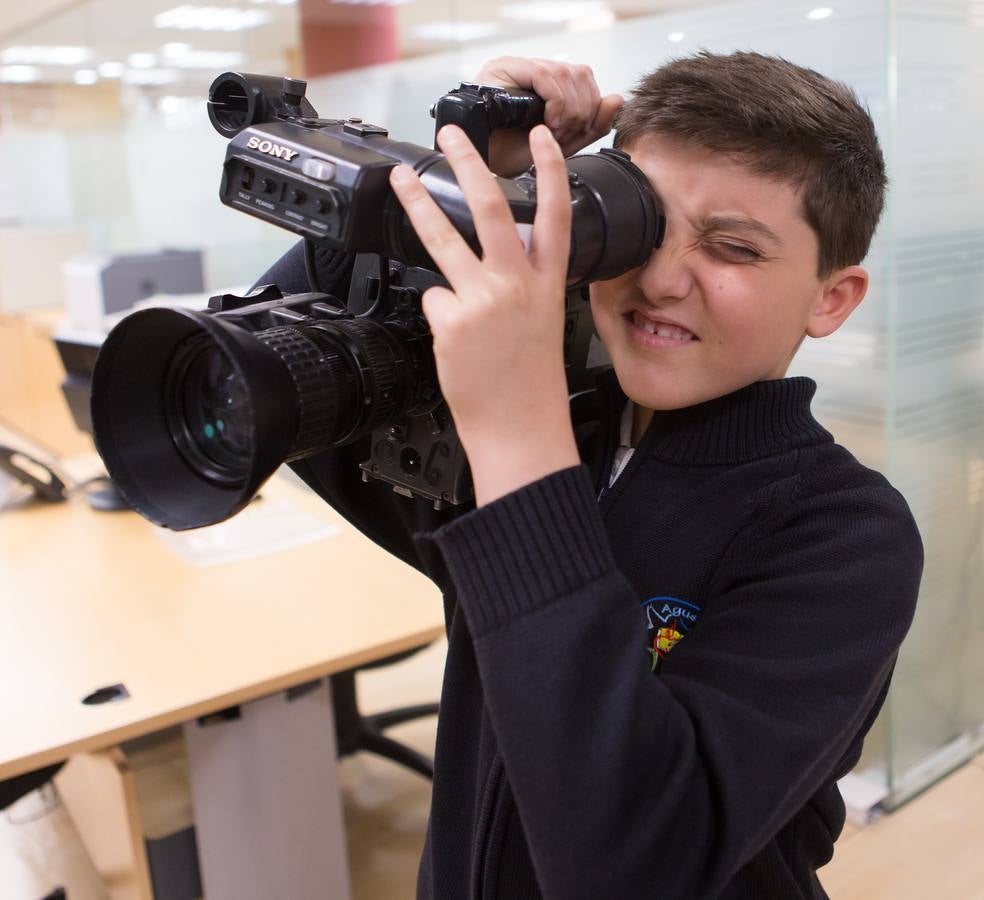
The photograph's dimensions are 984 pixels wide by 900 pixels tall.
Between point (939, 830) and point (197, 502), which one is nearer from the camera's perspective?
point (197, 502)

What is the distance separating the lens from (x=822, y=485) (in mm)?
692

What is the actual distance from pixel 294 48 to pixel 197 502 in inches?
111

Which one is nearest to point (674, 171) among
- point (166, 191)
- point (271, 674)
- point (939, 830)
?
point (271, 674)

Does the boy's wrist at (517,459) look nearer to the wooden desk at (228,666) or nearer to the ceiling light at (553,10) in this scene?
the wooden desk at (228,666)

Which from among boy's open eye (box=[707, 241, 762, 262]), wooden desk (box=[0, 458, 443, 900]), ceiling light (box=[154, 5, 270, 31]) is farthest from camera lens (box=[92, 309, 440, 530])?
ceiling light (box=[154, 5, 270, 31])

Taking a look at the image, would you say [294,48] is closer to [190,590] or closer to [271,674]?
[190,590]

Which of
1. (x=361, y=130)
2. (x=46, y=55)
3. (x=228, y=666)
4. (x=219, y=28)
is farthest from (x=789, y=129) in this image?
(x=46, y=55)

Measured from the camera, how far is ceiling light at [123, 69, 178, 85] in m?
4.16

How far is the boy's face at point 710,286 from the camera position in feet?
2.22


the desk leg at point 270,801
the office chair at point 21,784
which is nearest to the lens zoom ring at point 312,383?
the desk leg at point 270,801

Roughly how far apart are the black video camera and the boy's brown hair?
2.3 inches

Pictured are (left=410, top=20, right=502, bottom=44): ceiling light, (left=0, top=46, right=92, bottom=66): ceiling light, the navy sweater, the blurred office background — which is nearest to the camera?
the navy sweater

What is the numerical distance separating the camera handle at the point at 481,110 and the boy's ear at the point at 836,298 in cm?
29

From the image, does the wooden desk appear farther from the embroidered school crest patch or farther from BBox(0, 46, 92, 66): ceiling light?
BBox(0, 46, 92, 66): ceiling light
